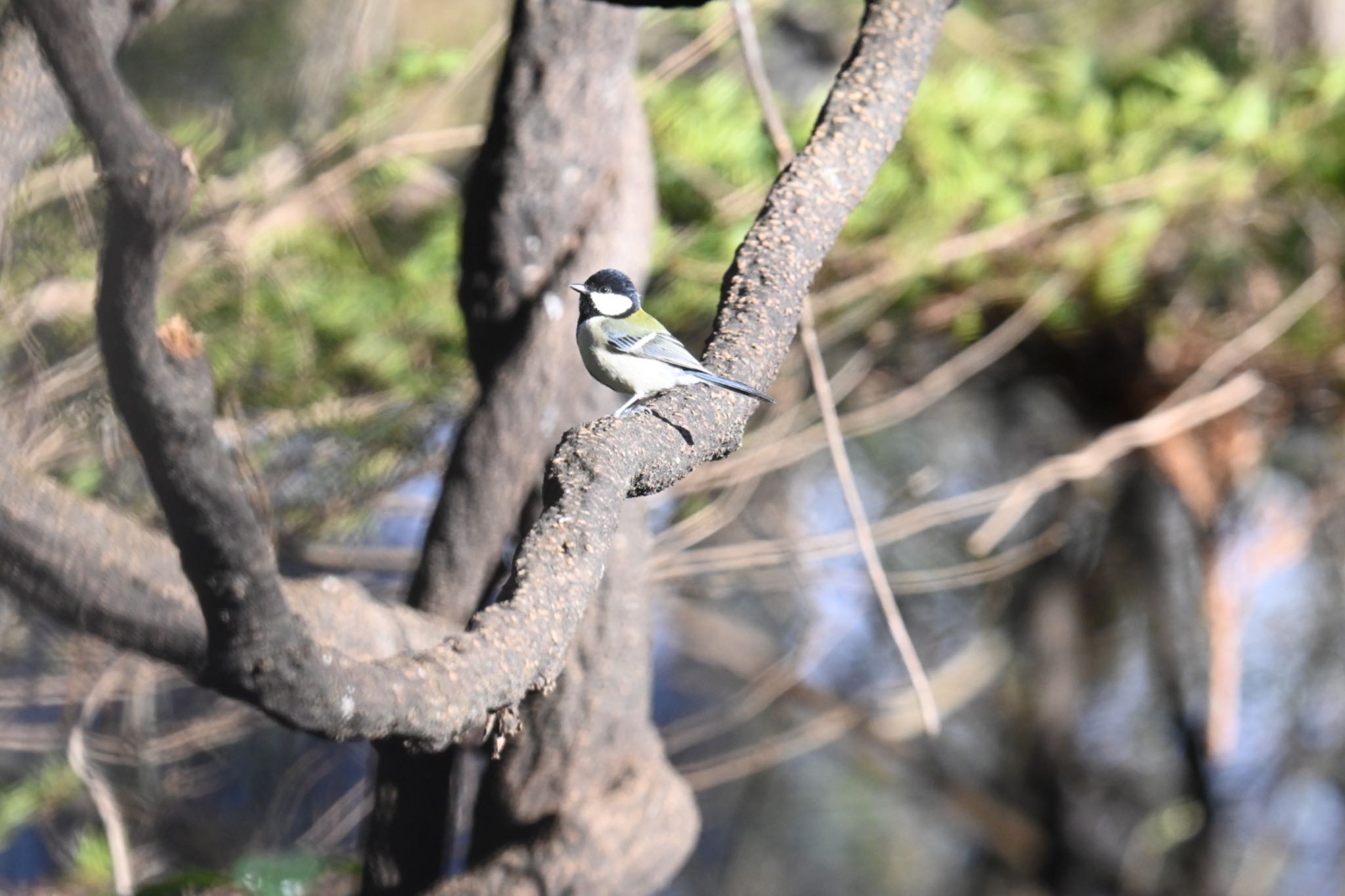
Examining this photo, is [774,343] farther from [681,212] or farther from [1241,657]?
[1241,657]

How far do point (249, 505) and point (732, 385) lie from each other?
31 cm

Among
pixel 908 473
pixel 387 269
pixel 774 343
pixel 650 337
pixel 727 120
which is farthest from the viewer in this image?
pixel 908 473

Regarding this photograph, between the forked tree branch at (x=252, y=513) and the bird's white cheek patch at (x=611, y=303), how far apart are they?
302 mm

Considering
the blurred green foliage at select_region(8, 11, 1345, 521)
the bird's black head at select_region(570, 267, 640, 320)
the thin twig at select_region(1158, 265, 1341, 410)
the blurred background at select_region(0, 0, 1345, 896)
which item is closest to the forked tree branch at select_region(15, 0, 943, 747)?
the bird's black head at select_region(570, 267, 640, 320)

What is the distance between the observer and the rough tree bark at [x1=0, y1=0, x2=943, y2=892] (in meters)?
0.54

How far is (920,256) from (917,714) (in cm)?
160

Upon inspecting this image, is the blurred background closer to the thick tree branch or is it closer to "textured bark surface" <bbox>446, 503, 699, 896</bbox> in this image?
"textured bark surface" <bbox>446, 503, 699, 896</bbox>

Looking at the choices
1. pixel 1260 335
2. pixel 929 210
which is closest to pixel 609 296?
pixel 929 210

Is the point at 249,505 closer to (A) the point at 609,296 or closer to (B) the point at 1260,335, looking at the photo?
(A) the point at 609,296

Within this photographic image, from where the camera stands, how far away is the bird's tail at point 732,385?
0.78m

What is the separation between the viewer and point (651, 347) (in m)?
0.96

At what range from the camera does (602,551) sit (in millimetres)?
639

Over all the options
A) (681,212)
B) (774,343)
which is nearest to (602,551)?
(774,343)

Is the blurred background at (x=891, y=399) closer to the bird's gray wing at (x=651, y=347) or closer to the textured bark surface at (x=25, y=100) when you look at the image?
the textured bark surface at (x=25, y=100)
